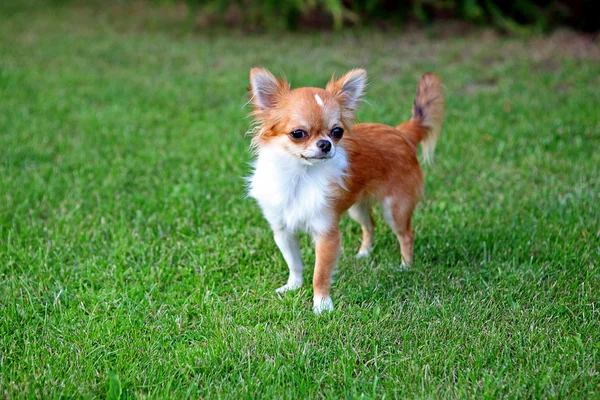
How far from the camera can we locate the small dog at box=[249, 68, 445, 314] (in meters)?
3.30

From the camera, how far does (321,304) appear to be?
3584mm

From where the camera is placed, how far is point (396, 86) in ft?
25.9

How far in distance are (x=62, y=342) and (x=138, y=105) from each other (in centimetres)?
463

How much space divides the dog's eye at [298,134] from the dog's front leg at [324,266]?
0.61 metres

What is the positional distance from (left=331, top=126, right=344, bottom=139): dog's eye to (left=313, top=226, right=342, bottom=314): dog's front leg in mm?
553

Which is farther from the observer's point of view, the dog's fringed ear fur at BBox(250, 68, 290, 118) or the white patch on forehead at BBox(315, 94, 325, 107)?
the dog's fringed ear fur at BBox(250, 68, 290, 118)

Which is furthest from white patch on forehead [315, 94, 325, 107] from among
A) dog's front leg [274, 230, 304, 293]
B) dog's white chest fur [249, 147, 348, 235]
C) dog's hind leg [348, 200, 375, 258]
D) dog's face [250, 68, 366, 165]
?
dog's hind leg [348, 200, 375, 258]

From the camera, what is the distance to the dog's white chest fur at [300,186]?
347 cm

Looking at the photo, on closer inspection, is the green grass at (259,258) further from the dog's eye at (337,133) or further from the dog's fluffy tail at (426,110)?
the dog's eye at (337,133)

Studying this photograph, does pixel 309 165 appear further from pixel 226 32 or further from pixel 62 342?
pixel 226 32

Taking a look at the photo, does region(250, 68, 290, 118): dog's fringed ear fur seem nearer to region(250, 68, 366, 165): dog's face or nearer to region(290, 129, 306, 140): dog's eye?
region(250, 68, 366, 165): dog's face

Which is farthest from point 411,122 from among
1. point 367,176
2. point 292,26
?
point 292,26

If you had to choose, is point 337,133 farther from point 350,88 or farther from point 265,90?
point 265,90

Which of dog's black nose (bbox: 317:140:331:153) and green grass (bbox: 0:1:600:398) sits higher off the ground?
dog's black nose (bbox: 317:140:331:153)
